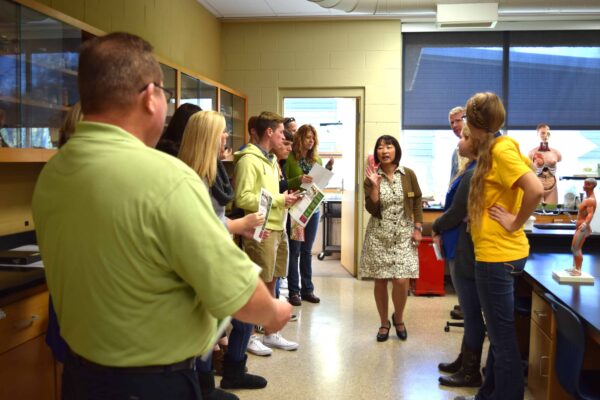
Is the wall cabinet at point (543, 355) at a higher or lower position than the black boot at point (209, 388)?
higher

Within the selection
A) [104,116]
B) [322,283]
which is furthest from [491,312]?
[322,283]

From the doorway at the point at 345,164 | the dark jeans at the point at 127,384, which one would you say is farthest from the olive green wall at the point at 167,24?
the dark jeans at the point at 127,384

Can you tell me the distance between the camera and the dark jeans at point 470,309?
282cm

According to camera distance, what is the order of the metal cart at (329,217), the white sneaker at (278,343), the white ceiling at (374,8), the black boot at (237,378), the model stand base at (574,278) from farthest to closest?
the metal cart at (329,217)
the white ceiling at (374,8)
the white sneaker at (278,343)
the black boot at (237,378)
the model stand base at (574,278)

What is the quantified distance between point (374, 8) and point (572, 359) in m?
3.77

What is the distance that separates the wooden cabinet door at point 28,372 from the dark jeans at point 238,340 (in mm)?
933

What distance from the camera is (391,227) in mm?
3762

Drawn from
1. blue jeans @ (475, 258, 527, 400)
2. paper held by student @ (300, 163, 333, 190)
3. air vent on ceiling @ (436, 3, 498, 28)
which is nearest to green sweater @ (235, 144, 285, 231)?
paper held by student @ (300, 163, 333, 190)

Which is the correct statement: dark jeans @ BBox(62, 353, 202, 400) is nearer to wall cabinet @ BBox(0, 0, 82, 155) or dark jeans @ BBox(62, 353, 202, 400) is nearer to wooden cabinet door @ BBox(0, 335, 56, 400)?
wooden cabinet door @ BBox(0, 335, 56, 400)

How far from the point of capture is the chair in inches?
75.8

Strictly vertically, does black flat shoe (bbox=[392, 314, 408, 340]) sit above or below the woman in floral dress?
below

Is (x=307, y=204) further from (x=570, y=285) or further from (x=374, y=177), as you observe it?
(x=570, y=285)

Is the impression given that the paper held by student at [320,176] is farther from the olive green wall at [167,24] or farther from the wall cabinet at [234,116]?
the wall cabinet at [234,116]

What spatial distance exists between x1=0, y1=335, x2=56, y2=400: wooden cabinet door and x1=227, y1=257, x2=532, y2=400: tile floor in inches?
41.1
